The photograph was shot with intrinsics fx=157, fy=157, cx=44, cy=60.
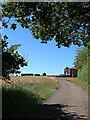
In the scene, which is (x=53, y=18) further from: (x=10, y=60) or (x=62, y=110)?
(x=62, y=110)

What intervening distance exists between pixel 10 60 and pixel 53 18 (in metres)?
4.16

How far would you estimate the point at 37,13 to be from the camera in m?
10.4

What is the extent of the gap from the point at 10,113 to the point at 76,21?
7.55 m

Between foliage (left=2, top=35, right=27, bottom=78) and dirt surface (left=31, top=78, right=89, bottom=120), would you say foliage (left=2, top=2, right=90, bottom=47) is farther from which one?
dirt surface (left=31, top=78, right=89, bottom=120)

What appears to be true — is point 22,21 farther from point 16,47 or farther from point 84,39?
point 84,39

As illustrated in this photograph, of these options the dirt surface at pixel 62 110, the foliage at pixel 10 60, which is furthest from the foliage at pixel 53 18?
the dirt surface at pixel 62 110

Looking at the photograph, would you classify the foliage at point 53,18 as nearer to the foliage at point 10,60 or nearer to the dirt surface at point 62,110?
the foliage at point 10,60

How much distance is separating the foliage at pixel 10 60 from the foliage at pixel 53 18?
4.73ft

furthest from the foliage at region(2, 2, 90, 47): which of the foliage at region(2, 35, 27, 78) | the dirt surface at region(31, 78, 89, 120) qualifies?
the dirt surface at region(31, 78, 89, 120)

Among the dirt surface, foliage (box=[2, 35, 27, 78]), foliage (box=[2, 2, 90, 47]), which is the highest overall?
foliage (box=[2, 2, 90, 47])

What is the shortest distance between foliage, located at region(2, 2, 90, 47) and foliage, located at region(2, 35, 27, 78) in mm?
1442

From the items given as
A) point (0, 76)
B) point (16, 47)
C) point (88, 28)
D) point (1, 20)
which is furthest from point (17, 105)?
point (88, 28)

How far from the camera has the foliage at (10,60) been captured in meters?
10.3

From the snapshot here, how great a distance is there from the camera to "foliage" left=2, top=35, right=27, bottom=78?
1034cm
